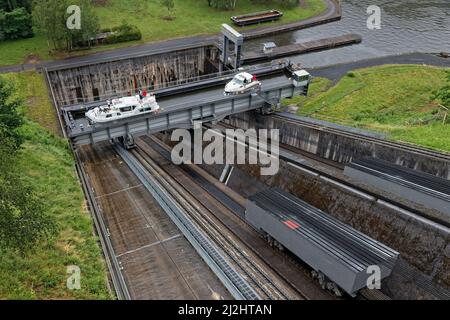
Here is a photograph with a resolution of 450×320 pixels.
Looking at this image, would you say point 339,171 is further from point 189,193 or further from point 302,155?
point 189,193

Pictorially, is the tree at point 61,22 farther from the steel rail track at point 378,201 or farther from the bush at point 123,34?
the steel rail track at point 378,201

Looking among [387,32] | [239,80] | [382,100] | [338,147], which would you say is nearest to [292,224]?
[338,147]

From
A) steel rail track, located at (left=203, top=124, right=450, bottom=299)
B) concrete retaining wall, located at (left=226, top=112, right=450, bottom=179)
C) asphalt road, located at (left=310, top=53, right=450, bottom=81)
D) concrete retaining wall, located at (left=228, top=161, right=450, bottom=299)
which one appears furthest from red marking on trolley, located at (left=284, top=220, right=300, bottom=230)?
asphalt road, located at (left=310, top=53, right=450, bottom=81)

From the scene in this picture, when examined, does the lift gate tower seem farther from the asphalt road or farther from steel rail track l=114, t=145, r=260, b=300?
steel rail track l=114, t=145, r=260, b=300

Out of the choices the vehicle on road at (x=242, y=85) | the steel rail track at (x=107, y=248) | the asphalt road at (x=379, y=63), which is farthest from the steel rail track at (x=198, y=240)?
the asphalt road at (x=379, y=63)

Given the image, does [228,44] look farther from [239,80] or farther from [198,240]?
[198,240]

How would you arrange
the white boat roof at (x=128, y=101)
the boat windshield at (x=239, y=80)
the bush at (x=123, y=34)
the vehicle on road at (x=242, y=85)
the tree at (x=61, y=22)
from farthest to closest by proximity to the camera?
the bush at (x=123, y=34) < the tree at (x=61, y=22) < the boat windshield at (x=239, y=80) < the vehicle on road at (x=242, y=85) < the white boat roof at (x=128, y=101)

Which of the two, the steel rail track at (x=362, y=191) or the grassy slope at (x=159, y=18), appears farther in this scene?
the grassy slope at (x=159, y=18)
